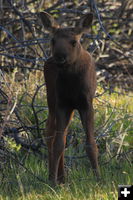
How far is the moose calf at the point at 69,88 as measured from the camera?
4.64 meters

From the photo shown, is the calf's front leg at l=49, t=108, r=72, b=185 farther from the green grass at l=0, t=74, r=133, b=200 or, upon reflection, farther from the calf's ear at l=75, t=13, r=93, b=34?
the calf's ear at l=75, t=13, r=93, b=34

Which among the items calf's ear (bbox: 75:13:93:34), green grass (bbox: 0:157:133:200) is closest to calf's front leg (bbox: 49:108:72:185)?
green grass (bbox: 0:157:133:200)

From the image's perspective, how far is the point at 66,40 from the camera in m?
4.50

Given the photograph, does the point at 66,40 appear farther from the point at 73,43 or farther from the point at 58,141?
the point at 58,141

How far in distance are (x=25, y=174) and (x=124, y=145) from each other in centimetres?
161

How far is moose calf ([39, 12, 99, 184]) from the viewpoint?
4637 mm

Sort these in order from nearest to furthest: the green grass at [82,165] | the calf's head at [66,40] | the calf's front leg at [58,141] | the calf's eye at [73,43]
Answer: the calf's head at [66,40]
the calf's eye at [73,43]
the green grass at [82,165]
the calf's front leg at [58,141]

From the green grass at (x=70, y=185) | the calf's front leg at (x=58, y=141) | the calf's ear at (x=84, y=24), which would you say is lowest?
the green grass at (x=70, y=185)

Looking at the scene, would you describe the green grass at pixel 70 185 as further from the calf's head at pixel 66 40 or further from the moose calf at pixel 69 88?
the calf's head at pixel 66 40

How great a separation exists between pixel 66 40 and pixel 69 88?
45 centimetres

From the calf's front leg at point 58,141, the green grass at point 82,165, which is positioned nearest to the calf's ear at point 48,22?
the calf's front leg at point 58,141

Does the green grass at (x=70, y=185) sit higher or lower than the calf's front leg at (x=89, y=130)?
lower

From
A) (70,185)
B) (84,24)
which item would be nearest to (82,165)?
(70,185)

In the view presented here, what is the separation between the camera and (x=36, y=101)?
7.43m
